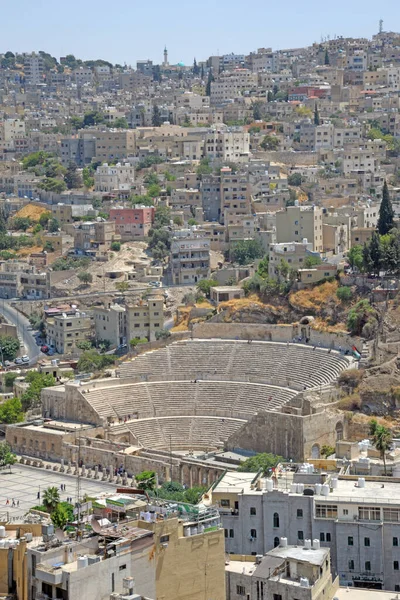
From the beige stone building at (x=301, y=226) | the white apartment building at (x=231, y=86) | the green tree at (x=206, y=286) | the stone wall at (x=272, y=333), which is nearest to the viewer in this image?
the stone wall at (x=272, y=333)

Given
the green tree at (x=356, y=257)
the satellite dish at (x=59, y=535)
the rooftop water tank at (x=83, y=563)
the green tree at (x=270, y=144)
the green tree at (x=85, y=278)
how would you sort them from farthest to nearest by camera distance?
1. the green tree at (x=270, y=144)
2. the green tree at (x=85, y=278)
3. the green tree at (x=356, y=257)
4. the satellite dish at (x=59, y=535)
5. the rooftop water tank at (x=83, y=563)

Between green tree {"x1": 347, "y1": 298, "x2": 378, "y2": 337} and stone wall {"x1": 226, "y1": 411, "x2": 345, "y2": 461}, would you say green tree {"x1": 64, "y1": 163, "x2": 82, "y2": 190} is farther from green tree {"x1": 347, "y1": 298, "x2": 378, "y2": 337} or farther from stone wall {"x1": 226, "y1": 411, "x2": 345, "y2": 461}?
stone wall {"x1": 226, "y1": 411, "x2": 345, "y2": 461}

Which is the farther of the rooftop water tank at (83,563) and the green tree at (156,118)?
the green tree at (156,118)

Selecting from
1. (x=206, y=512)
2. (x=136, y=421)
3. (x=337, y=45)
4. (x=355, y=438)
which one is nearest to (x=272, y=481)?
(x=206, y=512)

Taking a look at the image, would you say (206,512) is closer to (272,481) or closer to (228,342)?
(272,481)

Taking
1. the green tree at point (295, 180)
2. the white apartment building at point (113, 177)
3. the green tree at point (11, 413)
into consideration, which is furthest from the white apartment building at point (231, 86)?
the green tree at point (11, 413)

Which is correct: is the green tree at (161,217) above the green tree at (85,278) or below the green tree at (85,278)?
above

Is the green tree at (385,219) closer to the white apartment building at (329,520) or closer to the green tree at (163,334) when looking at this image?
the green tree at (163,334)
